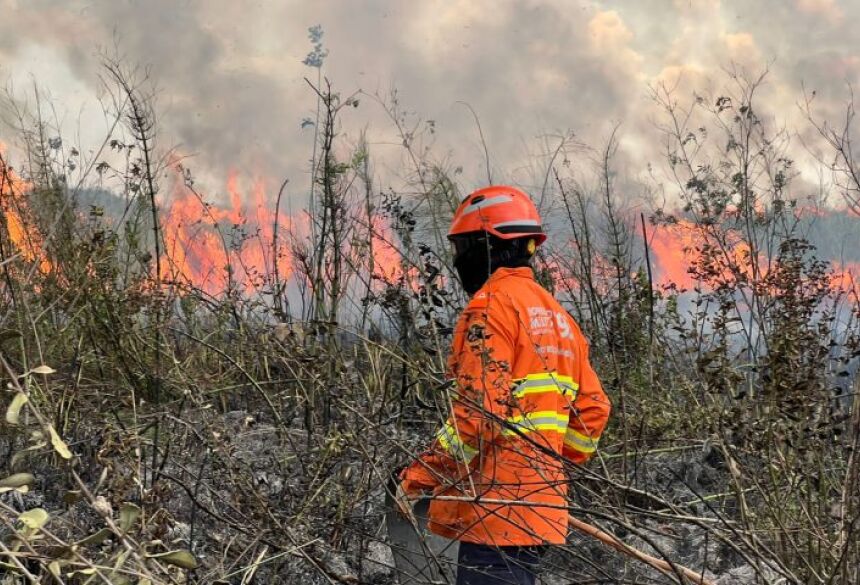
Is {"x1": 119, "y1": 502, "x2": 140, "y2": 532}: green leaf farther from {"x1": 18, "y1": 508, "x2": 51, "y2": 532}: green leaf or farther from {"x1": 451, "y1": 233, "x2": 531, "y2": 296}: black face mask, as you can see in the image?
{"x1": 451, "y1": 233, "x2": 531, "y2": 296}: black face mask

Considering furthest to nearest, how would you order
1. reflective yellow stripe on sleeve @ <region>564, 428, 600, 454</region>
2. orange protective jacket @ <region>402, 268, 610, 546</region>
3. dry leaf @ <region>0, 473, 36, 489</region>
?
1. reflective yellow stripe on sleeve @ <region>564, 428, 600, 454</region>
2. orange protective jacket @ <region>402, 268, 610, 546</region>
3. dry leaf @ <region>0, 473, 36, 489</region>

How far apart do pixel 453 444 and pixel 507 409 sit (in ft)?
0.69

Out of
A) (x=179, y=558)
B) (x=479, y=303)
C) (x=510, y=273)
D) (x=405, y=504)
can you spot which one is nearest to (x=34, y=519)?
(x=179, y=558)

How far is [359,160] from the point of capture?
551cm

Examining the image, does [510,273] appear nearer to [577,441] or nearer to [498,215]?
[498,215]

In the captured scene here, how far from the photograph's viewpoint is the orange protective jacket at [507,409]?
285cm

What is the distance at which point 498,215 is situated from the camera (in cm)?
327

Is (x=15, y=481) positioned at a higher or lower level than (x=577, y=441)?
higher

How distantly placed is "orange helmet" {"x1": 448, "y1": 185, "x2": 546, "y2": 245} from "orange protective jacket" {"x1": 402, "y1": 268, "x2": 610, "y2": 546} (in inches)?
6.0

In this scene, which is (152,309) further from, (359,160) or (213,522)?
(359,160)

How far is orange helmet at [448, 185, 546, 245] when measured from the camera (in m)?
3.26

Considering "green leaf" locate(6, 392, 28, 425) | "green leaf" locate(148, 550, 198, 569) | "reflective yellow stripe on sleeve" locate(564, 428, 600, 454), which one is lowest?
"reflective yellow stripe on sleeve" locate(564, 428, 600, 454)

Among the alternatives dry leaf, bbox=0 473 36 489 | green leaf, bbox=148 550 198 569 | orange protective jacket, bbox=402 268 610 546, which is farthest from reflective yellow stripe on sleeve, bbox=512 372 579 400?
dry leaf, bbox=0 473 36 489

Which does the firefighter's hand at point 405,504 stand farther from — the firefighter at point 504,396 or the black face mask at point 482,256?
the black face mask at point 482,256
